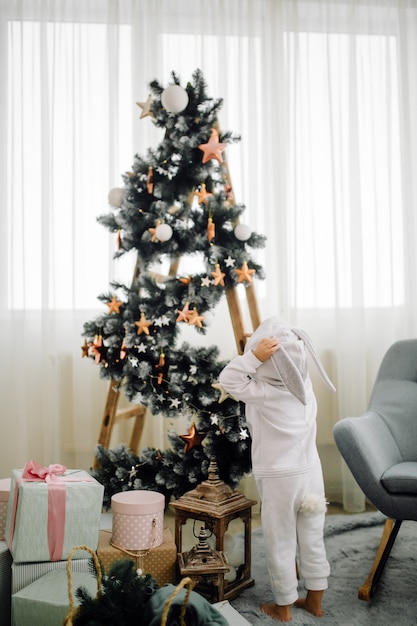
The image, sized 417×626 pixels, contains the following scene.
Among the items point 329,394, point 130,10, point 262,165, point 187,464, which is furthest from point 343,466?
point 130,10

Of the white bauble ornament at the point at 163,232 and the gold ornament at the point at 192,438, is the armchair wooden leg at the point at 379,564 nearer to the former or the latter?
the gold ornament at the point at 192,438

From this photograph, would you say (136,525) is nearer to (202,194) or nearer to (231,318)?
(231,318)

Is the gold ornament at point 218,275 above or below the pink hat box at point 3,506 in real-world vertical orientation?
above

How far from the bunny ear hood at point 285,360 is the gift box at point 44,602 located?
0.80m

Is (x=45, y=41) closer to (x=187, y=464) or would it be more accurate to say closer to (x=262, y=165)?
(x=262, y=165)

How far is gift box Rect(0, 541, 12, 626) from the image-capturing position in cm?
185

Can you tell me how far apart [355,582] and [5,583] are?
118 centimetres

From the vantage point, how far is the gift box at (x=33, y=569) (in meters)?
1.82

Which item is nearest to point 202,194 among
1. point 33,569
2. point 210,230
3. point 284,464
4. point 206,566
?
point 210,230

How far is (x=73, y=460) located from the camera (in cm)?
320

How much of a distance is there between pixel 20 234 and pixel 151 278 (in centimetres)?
95

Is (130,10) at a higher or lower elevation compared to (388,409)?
higher

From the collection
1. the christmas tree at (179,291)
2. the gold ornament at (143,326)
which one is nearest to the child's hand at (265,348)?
the christmas tree at (179,291)

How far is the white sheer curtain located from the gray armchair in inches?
27.5
